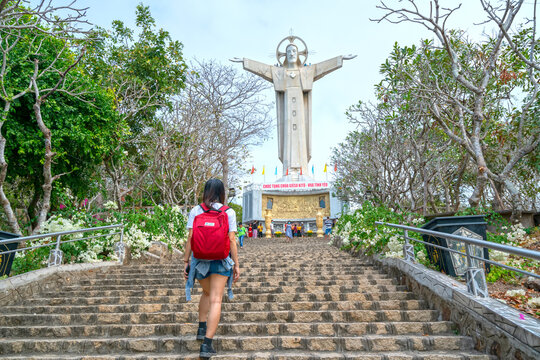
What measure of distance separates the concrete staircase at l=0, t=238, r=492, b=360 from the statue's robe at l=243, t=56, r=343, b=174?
21596 millimetres

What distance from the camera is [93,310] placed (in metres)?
5.07

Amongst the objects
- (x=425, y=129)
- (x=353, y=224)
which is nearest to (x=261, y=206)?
(x=425, y=129)

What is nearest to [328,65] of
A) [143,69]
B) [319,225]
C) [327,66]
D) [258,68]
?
[327,66]

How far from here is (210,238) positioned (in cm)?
340

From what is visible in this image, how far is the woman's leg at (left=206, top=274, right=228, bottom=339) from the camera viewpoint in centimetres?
340

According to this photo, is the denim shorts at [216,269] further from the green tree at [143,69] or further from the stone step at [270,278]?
the green tree at [143,69]

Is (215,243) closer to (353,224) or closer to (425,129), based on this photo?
(353,224)

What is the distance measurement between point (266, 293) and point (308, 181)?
2160 cm

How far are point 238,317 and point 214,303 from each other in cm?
127

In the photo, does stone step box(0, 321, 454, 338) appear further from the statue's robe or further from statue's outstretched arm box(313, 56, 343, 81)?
statue's outstretched arm box(313, 56, 343, 81)

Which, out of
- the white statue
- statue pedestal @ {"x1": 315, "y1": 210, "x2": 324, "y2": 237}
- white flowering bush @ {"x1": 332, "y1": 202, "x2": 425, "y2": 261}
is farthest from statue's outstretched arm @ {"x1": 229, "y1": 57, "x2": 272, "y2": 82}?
white flowering bush @ {"x1": 332, "y1": 202, "x2": 425, "y2": 261}

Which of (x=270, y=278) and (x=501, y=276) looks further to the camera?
(x=270, y=278)

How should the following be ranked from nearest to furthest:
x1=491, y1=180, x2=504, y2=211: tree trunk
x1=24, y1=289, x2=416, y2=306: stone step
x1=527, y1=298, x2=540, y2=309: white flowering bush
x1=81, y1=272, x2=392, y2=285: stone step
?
x1=527, y1=298, x2=540, y2=309: white flowering bush → x1=24, y1=289, x2=416, y2=306: stone step → x1=81, y1=272, x2=392, y2=285: stone step → x1=491, y1=180, x2=504, y2=211: tree trunk

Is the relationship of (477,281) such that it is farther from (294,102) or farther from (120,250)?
(294,102)
